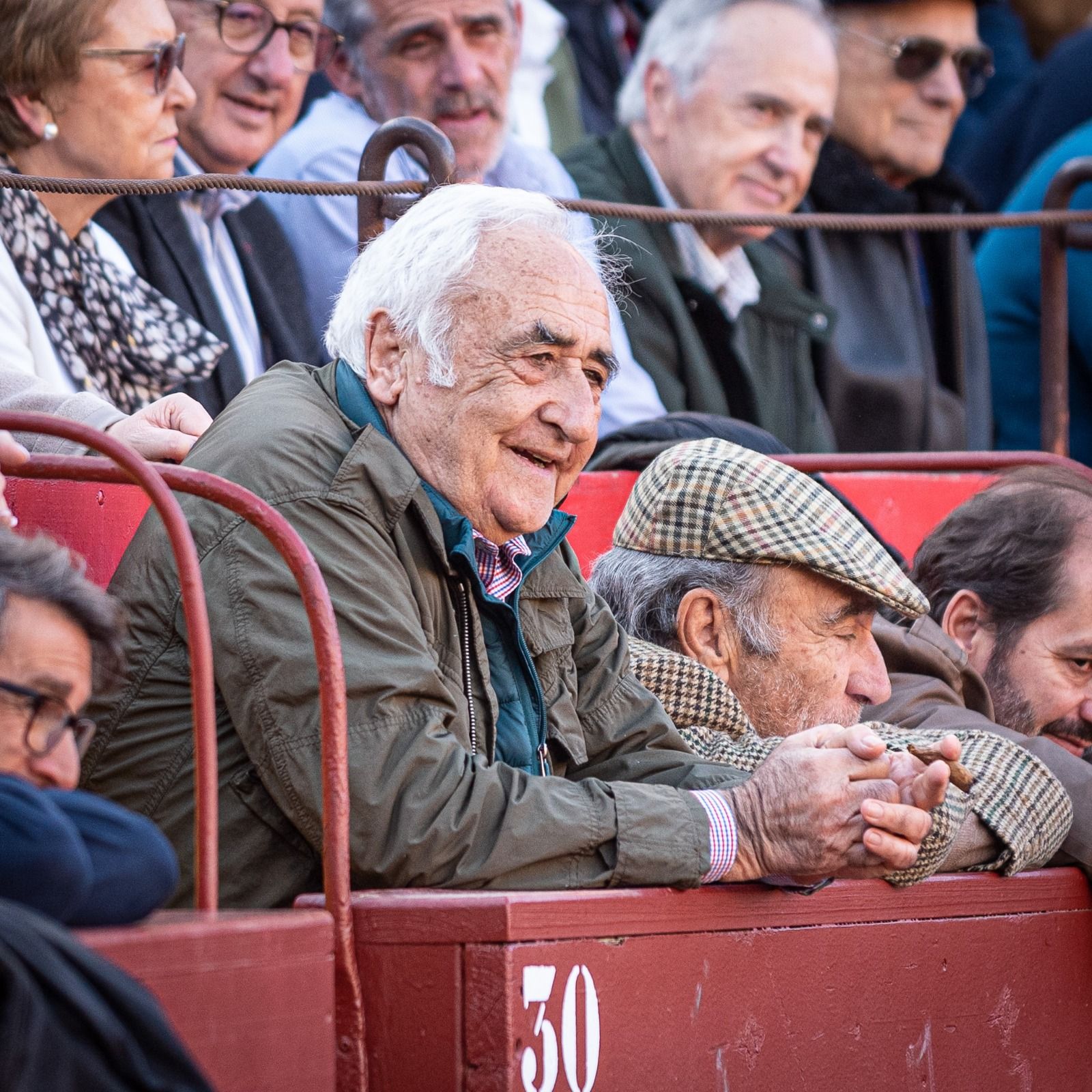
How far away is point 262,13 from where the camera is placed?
185 inches

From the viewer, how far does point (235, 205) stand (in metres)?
4.70

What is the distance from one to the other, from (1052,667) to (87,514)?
6.51 ft

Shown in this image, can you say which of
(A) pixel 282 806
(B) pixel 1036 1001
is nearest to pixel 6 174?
(A) pixel 282 806

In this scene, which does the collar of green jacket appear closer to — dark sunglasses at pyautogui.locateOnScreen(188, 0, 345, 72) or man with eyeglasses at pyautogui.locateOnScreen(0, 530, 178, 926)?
man with eyeglasses at pyautogui.locateOnScreen(0, 530, 178, 926)

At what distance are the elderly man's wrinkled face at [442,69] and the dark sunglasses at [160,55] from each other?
1280 millimetres

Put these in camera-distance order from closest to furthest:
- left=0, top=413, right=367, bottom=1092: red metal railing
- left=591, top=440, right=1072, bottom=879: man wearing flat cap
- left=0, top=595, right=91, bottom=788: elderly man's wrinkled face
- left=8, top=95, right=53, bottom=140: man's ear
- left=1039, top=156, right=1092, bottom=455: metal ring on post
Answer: left=0, top=595, right=91, bottom=788: elderly man's wrinkled face → left=0, top=413, right=367, bottom=1092: red metal railing → left=591, top=440, right=1072, bottom=879: man wearing flat cap → left=8, top=95, right=53, bottom=140: man's ear → left=1039, top=156, right=1092, bottom=455: metal ring on post

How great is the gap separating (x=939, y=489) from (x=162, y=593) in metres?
2.46

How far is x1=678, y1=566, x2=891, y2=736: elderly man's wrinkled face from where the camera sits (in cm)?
340

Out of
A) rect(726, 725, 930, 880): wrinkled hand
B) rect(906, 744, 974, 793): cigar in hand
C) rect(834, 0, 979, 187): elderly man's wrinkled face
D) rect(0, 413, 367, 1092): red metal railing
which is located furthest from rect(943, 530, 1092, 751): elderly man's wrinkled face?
rect(834, 0, 979, 187): elderly man's wrinkled face

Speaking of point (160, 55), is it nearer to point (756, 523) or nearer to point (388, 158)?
point (388, 158)

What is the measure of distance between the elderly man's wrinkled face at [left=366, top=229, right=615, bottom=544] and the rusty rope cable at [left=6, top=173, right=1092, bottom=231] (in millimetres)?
520

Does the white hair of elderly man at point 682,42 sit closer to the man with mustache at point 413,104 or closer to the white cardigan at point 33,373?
the man with mustache at point 413,104

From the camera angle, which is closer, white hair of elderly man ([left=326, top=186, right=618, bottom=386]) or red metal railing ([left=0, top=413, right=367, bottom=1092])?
red metal railing ([left=0, top=413, right=367, bottom=1092])

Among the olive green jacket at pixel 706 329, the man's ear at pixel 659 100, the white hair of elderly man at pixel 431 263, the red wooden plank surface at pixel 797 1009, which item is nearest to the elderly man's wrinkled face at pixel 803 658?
the red wooden plank surface at pixel 797 1009
